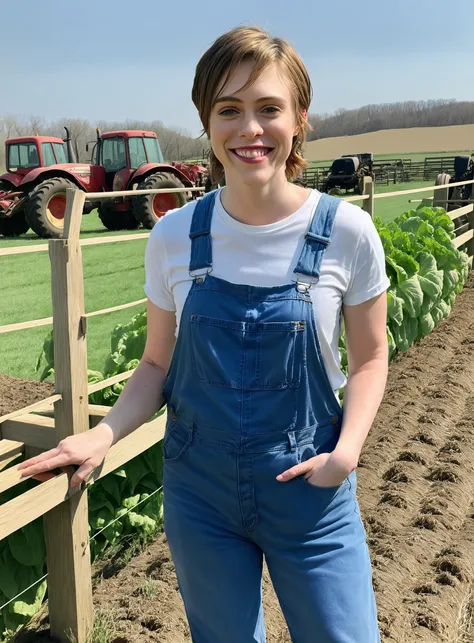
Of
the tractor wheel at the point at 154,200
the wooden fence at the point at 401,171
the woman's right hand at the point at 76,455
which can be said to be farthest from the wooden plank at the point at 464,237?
the wooden fence at the point at 401,171

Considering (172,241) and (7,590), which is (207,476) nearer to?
(172,241)

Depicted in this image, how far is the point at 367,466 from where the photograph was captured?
13.0 ft

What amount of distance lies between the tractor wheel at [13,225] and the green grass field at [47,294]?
55cm

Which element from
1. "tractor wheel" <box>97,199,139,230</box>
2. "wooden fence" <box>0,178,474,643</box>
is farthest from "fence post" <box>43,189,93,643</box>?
"tractor wheel" <box>97,199,139,230</box>

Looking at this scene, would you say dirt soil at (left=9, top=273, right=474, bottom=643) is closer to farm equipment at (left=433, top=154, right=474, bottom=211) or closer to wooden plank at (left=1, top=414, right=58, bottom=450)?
wooden plank at (left=1, top=414, right=58, bottom=450)

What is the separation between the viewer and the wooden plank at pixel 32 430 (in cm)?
244

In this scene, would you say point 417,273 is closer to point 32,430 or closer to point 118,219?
point 32,430

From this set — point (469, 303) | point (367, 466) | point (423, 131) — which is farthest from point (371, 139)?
point (367, 466)

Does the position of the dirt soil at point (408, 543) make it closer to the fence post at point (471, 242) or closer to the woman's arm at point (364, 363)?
the woman's arm at point (364, 363)

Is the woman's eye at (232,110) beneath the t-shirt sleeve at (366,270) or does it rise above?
above

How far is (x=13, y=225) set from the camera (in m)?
13.8

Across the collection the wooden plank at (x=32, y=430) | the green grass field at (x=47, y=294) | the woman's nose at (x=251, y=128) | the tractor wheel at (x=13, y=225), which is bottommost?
the green grass field at (x=47, y=294)

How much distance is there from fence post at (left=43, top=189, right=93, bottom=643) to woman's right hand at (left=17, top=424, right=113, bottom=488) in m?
0.94

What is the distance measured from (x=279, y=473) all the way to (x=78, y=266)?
1.26m
